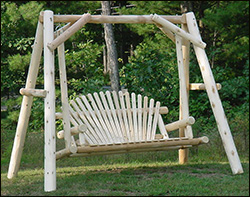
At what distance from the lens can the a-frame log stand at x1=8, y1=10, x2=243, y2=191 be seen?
413cm

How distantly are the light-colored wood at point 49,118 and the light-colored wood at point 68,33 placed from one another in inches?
2.5

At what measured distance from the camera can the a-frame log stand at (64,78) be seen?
4.13 metres

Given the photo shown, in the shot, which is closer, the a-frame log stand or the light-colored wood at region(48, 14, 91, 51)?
the a-frame log stand

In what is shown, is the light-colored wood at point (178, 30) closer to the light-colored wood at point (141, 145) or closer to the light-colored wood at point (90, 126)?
the light-colored wood at point (141, 145)

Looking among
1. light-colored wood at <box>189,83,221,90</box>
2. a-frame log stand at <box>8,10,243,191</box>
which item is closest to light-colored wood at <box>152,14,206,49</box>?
a-frame log stand at <box>8,10,243,191</box>

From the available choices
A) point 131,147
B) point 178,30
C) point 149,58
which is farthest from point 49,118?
point 149,58

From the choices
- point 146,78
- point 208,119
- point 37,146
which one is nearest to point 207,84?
point 146,78

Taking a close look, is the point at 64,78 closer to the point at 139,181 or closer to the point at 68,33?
the point at 68,33

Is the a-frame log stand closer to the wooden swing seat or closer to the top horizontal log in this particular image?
the top horizontal log

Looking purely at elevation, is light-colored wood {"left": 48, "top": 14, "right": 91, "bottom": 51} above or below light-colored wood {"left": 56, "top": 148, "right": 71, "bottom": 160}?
above

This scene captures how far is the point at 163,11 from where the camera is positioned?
35.5 ft

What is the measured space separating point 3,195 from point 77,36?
6.19m

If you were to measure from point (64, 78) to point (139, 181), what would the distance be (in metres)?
1.35

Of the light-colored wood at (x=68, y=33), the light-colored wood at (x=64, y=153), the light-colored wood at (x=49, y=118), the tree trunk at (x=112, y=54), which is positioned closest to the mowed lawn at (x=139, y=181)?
the light-colored wood at (x=49, y=118)
